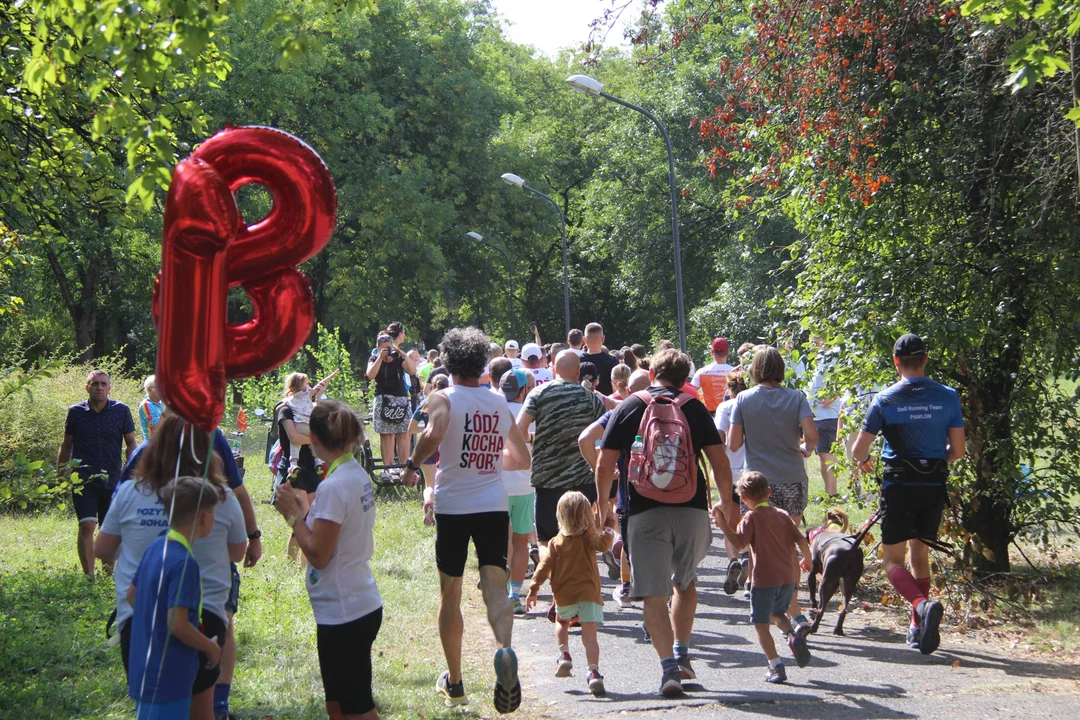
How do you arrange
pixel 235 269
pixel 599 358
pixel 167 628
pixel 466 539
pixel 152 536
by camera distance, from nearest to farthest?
pixel 167 628 → pixel 235 269 → pixel 152 536 → pixel 466 539 → pixel 599 358

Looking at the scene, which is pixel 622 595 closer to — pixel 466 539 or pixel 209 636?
pixel 466 539

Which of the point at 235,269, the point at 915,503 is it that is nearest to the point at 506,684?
the point at 235,269

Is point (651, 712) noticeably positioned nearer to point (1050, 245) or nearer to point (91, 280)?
point (1050, 245)

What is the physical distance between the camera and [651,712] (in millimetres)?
6180

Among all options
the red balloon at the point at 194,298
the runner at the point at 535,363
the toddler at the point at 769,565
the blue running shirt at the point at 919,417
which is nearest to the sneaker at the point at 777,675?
the toddler at the point at 769,565

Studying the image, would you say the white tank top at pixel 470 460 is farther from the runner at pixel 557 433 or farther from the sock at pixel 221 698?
the runner at pixel 557 433

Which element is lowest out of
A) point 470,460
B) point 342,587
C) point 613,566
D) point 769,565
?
point 613,566

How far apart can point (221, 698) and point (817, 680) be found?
3.54m

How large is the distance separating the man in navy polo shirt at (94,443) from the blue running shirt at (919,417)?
21.4ft

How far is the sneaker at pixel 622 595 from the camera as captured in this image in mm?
9391

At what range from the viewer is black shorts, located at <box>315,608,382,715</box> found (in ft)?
16.2

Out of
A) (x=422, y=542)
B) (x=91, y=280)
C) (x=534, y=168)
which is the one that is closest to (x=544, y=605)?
(x=422, y=542)

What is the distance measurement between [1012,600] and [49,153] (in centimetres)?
787

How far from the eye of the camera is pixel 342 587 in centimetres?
496
